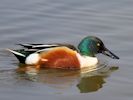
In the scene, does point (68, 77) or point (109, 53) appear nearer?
point (68, 77)

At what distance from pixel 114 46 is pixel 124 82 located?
66.1 inches

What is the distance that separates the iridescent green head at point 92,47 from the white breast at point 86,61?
0.12 m

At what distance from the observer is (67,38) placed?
10.7 m

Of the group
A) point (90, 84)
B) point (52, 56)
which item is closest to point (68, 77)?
point (90, 84)

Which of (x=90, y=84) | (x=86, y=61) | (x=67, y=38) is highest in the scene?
(x=67, y=38)

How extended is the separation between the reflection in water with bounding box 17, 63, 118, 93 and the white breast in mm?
196

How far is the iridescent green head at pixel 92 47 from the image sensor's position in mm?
9875

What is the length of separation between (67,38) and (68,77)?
1.66 metres

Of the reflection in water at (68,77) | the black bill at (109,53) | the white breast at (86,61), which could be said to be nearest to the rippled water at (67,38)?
the reflection in water at (68,77)

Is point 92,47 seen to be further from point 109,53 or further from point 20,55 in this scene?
point 20,55

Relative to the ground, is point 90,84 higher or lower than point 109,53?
lower

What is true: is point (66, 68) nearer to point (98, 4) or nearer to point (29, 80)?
point (29, 80)

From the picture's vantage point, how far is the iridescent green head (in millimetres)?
9875

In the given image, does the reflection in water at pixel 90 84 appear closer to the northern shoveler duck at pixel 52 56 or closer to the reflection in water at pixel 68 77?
the reflection in water at pixel 68 77
